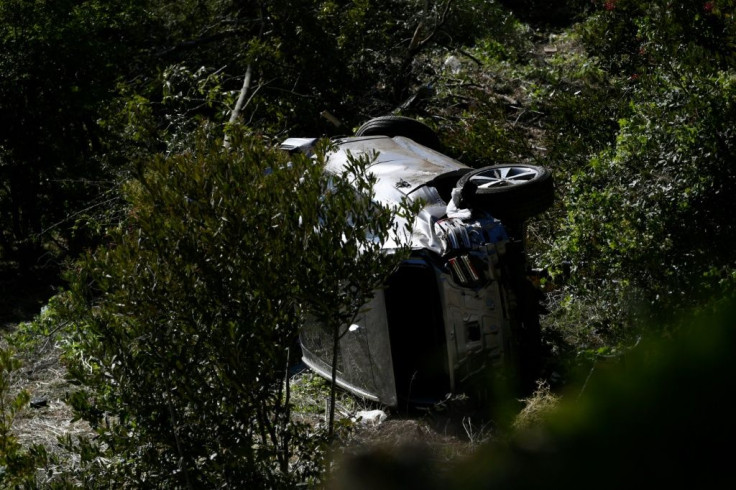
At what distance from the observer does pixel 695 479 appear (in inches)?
52.1

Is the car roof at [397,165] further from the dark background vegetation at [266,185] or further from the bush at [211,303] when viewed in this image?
the bush at [211,303]

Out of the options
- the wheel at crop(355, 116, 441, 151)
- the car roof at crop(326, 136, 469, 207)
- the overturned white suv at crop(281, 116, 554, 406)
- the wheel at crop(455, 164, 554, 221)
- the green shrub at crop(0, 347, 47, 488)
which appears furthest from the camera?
the wheel at crop(355, 116, 441, 151)

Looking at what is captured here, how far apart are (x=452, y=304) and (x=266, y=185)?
2191 mm

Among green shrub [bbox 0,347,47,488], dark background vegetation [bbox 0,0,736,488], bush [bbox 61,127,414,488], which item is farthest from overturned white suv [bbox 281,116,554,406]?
green shrub [bbox 0,347,47,488]

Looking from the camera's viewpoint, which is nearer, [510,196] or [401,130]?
[510,196]

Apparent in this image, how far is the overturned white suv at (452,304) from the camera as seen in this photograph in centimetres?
636

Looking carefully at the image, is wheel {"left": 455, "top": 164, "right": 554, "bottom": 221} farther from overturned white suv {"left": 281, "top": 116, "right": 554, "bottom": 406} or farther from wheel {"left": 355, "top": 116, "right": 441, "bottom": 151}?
wheel {"left": 355, "top": 116, "right": 441, "bottom": 151}

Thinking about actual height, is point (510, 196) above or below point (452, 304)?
above

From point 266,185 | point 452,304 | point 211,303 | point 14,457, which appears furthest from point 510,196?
point 14,457

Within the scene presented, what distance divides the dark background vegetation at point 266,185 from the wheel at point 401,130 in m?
0.67

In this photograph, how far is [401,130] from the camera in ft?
31.8

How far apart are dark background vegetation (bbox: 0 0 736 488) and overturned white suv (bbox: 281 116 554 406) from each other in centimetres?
60

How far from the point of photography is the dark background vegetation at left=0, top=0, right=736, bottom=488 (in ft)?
15.0

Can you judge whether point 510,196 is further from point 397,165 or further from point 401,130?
point 401,130
